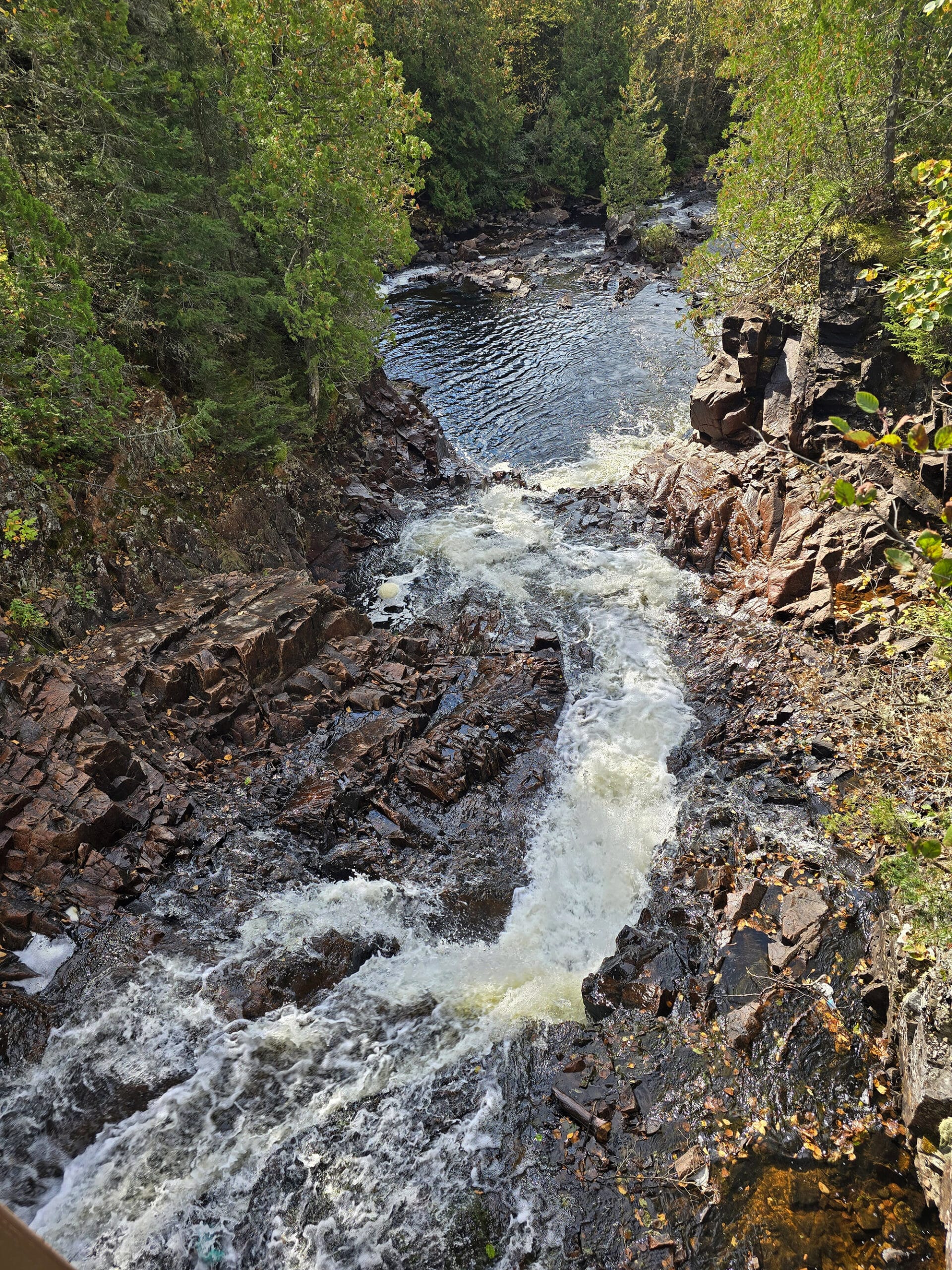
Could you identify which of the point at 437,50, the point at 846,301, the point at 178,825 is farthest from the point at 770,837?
the point at 437,50

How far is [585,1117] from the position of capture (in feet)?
27.8

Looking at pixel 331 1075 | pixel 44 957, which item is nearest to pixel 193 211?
pixel 44 957

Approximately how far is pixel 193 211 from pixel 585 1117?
21.9 m

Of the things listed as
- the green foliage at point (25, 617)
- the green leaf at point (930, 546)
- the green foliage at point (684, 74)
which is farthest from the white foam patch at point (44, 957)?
the green foliage at point (684, 74)

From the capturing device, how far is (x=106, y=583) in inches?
543

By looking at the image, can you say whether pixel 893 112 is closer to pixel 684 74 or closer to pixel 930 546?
pixel 930 546

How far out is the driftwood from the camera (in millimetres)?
8352

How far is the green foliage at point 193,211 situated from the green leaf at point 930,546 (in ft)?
44.8

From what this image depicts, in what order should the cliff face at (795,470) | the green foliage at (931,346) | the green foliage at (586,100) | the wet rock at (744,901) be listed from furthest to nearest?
the green foliage at (586,100) → the cliff face at (795,470) → the green foliage at (931,346) → the wet rock at (744,901)

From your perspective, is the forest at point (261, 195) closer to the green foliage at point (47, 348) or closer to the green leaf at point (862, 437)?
the green foliage at point (47, 348)

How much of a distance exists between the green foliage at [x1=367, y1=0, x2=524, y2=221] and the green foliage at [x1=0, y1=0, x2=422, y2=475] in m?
34.6

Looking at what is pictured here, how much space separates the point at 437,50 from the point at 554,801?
190 feet

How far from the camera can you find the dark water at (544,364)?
26.8 metres

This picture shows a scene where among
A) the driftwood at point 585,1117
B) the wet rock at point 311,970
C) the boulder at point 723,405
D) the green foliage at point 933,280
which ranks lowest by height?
the driftwood at point 585,1117
